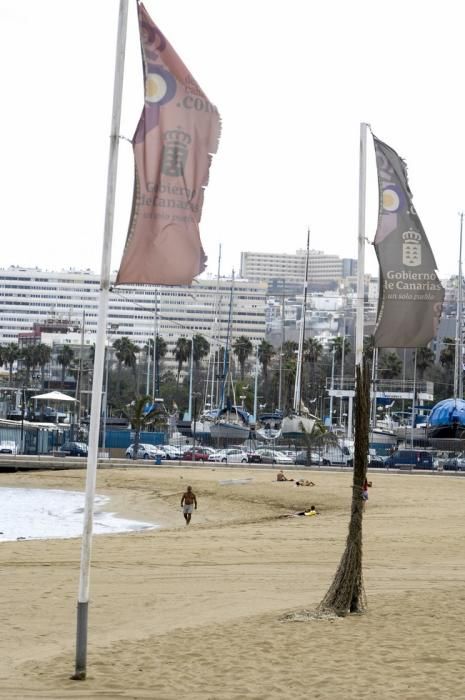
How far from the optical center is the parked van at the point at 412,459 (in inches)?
2475

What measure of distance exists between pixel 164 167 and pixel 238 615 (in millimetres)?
6694

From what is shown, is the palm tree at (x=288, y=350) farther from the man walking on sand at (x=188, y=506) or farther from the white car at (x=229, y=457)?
the man walking on sand at (x=188, y=506)

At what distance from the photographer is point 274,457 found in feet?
213

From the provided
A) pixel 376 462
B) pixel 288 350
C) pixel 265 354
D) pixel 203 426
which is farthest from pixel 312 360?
pixel 376 462

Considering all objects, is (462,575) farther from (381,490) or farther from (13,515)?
(381,490)

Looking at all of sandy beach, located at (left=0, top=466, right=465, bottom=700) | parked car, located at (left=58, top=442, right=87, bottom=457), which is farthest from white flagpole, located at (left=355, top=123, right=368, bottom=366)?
parked car, located at (left=58, top=442, right=87, bottom=457)

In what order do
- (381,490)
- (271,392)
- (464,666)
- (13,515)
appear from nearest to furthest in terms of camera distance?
1. (464,666)
2. (13,515)
3. (381,490)
4. (271,392)

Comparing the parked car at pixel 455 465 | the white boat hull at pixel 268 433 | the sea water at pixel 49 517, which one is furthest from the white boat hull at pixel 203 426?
the sea water at pixel 49 517

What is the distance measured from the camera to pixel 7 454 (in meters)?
66.3

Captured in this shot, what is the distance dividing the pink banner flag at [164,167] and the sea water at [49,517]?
2006cm

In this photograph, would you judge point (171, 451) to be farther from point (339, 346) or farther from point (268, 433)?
point (339, 346)

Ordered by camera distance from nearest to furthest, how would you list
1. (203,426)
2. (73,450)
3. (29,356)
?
(73,450) < (203,426) < (29,356)

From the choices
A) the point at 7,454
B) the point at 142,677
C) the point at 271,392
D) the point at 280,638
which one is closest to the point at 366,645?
the point at 280,638

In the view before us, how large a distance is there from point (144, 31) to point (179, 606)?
27.1 feet
